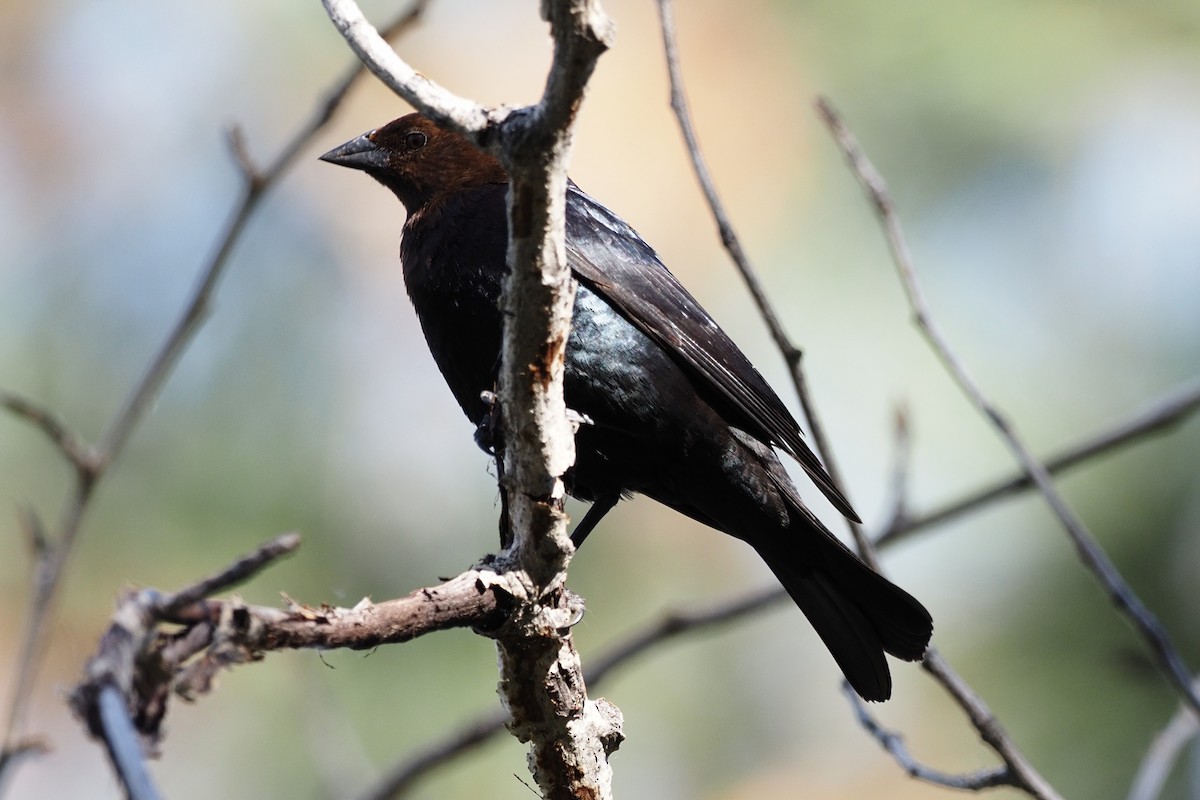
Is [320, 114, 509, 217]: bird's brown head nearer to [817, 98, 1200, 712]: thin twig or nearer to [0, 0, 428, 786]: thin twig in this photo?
[0, 0, 428, 786]: thin twig

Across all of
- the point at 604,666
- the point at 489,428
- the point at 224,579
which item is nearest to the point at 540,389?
the point at 489,428

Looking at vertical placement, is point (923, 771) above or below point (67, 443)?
below

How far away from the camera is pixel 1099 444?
3.20 metres

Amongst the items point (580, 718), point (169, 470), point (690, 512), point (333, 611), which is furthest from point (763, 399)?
point (169, 470)

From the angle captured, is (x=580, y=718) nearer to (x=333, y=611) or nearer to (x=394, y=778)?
(x=333, y=611)

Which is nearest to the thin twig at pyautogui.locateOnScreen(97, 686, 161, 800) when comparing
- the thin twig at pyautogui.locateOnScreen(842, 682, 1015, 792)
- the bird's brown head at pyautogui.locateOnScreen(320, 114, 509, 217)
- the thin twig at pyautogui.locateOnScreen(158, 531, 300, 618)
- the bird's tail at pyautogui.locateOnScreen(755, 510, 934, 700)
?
the thin twig at pyautogui.locateOnScreen(158, 531, 300, 618)

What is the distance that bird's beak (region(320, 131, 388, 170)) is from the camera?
4008mm

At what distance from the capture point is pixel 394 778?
129 inches

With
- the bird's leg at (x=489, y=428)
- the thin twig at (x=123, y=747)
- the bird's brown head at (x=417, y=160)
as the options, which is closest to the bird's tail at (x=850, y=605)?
the bird's leg at (x=489, y=428)

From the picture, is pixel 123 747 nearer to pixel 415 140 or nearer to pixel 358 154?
pixel 415 140

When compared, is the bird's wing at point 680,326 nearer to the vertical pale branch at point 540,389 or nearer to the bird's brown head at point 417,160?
the bird's brown head at point 417,160

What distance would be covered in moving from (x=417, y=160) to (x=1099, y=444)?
2127mm

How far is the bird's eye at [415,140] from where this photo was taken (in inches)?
155

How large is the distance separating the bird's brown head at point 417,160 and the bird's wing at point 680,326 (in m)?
0.40
